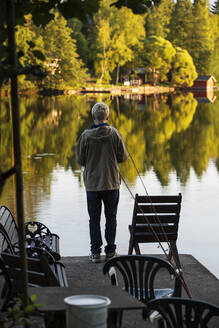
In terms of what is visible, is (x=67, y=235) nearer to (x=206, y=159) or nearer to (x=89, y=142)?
(x=89, y=142)

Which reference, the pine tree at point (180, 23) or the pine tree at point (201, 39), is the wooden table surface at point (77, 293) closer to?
the pine tree at point (201, 39)

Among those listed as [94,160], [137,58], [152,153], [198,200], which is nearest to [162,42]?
[137,58]

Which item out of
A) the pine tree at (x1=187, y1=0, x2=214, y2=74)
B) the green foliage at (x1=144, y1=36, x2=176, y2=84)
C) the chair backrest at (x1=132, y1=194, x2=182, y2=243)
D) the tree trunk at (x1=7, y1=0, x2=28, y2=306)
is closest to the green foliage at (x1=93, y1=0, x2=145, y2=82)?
Answer: the green foliage at (x1=144, y1=36, x2=176, y2=84)

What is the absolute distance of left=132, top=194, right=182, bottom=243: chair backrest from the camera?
7.93 meters

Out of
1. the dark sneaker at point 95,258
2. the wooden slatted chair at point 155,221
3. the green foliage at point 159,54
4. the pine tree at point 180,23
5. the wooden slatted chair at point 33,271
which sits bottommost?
the dark sneaker at point 95,258

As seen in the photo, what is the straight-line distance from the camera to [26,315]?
11.0 feet

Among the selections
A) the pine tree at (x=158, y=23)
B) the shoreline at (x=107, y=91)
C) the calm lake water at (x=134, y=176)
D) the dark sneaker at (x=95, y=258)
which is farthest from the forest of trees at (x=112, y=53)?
the dark sneaker at (x=95, y=258)

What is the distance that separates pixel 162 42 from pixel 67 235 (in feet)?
315

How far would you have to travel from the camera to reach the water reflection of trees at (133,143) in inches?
878

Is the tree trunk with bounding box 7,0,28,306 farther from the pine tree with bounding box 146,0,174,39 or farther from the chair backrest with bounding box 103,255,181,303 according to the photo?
the pine tree with bounding box 146,0,174,39

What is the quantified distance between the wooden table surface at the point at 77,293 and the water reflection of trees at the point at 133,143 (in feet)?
40.6

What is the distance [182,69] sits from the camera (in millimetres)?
106750

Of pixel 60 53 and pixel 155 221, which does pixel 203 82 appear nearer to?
pixel 60 53

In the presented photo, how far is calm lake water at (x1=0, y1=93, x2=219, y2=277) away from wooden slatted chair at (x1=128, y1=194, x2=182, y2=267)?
2.04 m
